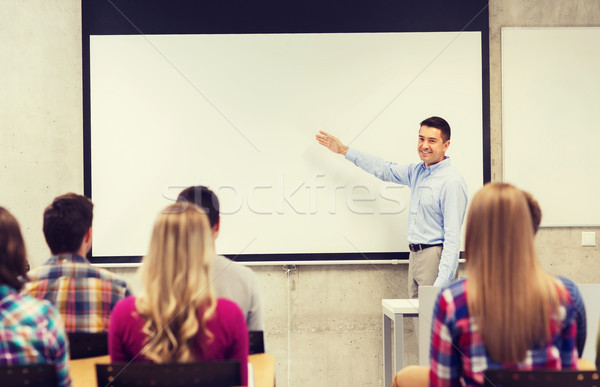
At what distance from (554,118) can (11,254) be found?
3.62 metres

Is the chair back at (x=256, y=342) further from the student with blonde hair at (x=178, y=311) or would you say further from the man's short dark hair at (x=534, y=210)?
the man's short dark hair at (x=534, y=210)

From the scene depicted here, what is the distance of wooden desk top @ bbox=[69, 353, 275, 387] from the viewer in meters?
1.67

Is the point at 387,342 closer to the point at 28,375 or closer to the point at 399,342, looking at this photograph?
the point at 399,342

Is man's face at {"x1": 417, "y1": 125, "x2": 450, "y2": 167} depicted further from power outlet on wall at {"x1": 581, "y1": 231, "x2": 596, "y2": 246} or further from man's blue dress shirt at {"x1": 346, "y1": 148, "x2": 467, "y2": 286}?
power outlet on wall at {"x1": 581, "y1": 231, "x2": 596, "y2": 246}

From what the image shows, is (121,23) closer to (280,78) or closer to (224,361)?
(280,78)

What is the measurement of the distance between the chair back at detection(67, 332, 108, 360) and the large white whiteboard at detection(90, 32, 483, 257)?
1908mm

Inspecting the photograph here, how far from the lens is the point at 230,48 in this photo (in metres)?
3.78

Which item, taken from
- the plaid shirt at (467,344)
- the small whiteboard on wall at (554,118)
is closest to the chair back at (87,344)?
the plaid shirt at (467,344)

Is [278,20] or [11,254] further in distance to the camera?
[278,20]

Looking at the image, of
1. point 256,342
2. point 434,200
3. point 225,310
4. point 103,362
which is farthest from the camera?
point 434,200

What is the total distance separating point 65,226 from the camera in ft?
6.25

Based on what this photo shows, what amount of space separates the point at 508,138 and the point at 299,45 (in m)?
1.63

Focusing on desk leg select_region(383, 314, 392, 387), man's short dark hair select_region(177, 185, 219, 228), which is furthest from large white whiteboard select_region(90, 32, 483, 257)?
man's short dark hair select_region(177, 185, 219, 228)

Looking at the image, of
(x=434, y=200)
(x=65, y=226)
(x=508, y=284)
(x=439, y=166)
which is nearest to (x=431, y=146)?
(x=439, y=166)
